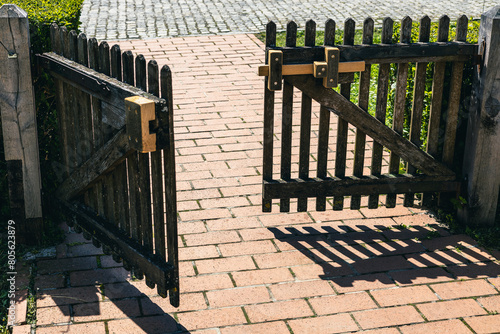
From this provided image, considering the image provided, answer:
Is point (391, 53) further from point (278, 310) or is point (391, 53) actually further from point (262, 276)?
point (278, 310)

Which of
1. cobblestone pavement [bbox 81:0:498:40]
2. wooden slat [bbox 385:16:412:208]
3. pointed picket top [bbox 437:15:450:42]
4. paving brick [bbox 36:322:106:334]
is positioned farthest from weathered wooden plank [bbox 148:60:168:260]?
cobblestone pavement [bbox 81:0:498:40]

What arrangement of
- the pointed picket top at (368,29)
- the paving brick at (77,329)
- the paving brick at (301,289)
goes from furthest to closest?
the pointed picket top at (368,29) < the paving brick at (301,289) < the paving brick at (77,329)

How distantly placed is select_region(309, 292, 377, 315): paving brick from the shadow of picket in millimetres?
105

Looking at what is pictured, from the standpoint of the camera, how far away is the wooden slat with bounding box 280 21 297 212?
4648 millimetres

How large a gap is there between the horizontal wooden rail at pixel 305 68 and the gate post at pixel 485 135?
958 millimetres

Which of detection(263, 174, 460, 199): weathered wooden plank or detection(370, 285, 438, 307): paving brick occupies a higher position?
detection(263, 174, 460, 199): weathered wooden plank

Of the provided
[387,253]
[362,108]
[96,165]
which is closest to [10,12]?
[96,165]

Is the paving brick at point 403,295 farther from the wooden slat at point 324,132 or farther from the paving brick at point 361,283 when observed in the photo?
the wooden slat at point 324,132

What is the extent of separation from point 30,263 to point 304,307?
6.69 ft

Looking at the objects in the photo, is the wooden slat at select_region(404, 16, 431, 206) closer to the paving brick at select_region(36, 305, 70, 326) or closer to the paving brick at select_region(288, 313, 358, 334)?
the paving brick at select_region(288, 313, 358, 334)

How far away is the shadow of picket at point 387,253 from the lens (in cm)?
457

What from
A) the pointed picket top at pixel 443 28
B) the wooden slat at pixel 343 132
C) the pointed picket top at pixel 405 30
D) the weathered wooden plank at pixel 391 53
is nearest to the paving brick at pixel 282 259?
the wooden slat at pixel 343 132

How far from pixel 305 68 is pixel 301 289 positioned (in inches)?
62.2

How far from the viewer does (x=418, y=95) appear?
16.5ft
